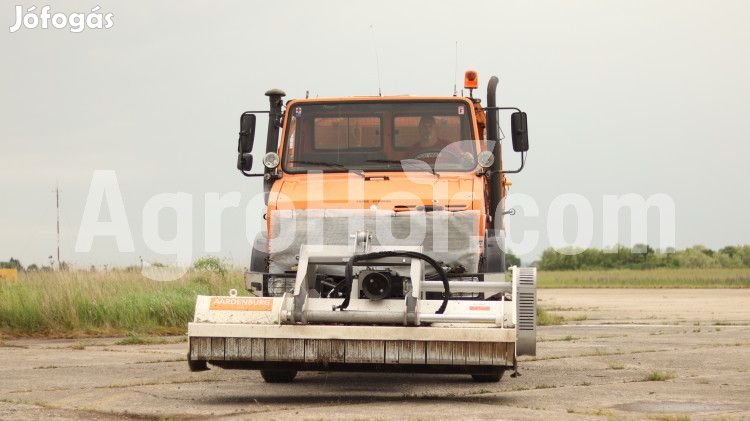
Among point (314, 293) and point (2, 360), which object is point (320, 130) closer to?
point (314, 293)

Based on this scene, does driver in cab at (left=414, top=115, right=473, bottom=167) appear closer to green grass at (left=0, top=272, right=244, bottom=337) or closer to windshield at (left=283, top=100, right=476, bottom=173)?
windshield at (left=283, top=100, right=476, bottom=173)

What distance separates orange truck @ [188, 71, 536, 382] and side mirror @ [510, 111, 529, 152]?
12 mm

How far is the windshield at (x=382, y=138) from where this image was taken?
12891 millimetres

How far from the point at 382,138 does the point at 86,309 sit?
1041 centimetres

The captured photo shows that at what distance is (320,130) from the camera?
13.1 metres

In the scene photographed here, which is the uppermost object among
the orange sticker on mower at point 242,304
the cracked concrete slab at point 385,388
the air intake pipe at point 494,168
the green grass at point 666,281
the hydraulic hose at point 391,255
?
the air intake pipe at point 494,168

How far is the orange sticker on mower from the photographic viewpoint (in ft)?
34.8

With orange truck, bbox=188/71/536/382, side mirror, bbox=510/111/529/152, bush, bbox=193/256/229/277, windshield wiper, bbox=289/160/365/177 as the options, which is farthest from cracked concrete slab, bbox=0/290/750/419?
bush, bbox=193/256/229/277

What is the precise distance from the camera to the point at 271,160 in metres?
13.0

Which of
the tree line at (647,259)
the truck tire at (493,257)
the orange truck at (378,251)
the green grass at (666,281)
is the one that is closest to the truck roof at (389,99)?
the orange truck at (378,251)

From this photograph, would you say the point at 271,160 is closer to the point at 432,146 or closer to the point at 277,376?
the point at 432,146

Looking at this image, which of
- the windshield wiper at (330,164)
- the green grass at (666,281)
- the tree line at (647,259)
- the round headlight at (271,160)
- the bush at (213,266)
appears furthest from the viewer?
the tree line at (647,259)

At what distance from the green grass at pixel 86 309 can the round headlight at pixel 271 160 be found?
28.5 feet

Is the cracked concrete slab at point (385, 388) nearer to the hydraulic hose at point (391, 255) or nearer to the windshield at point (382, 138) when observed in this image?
the hydraulic hose at point (391, 255)
